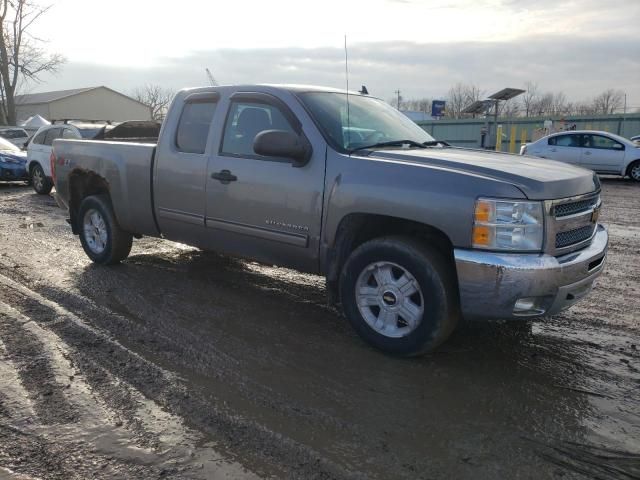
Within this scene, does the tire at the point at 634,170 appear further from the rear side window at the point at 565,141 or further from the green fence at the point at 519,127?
the green fence at the point at 519,127

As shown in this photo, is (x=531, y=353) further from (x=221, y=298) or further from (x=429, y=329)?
(x=221, y=298)

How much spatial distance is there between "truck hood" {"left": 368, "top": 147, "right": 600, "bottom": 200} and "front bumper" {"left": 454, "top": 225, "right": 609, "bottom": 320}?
16.8 inches

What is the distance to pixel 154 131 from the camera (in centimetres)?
823

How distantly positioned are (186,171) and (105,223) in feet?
5.46

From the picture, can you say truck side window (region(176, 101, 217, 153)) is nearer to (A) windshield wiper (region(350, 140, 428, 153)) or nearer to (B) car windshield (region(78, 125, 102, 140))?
(A) windshield wiper (region(350, 140, 428, 153))

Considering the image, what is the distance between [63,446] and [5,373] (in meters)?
1.11

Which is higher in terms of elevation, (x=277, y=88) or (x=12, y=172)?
(x=277, y=88)

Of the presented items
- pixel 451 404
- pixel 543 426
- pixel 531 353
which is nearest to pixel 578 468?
pixel 543 426

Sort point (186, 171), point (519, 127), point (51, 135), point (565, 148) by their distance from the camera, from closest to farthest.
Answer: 1. point (186, 171)
2. point (51, 135)
3. point (565, 148)
4. point (519, 127)

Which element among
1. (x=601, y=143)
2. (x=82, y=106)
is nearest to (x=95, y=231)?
(x=601, y=143)

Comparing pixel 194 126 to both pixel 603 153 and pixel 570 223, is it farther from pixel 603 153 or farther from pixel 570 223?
pixel 603 153

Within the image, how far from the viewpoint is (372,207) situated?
13.0 ft

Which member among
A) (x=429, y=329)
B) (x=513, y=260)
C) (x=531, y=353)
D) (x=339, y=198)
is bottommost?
(x=531, y=353)

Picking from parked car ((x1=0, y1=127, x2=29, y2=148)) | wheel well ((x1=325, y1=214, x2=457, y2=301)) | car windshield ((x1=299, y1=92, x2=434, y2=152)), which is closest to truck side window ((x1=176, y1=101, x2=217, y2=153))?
car windshield ((x1=299, y1=92, x2=434, y2=152))
